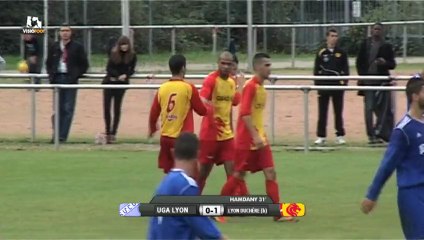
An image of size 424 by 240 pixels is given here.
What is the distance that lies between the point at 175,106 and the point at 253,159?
106cm

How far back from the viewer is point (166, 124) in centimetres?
1230

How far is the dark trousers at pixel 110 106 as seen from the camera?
18797 mm

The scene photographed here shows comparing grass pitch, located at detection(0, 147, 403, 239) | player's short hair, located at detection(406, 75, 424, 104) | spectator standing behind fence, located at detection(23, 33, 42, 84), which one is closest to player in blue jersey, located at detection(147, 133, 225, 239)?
player's short hair, located at detection(406, 75, 424, 104)

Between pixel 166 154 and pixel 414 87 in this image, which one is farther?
pixel 166 154

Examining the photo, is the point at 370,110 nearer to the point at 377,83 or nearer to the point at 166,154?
the point at 377,83

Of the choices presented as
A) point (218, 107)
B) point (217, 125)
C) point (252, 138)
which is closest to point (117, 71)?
point (218, 107)

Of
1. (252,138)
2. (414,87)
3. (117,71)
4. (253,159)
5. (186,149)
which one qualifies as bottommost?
(253,159)

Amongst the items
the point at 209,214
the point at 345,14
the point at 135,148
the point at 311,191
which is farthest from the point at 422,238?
the point at 345,14

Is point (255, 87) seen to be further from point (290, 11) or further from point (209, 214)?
point (290, 11)

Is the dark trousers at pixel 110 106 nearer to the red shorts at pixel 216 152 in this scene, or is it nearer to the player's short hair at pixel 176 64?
the red shorts at pixel 216 152

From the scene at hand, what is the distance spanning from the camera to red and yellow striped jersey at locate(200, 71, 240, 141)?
42.2 ft

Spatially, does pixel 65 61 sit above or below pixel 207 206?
above

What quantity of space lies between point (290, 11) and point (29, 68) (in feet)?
56.6

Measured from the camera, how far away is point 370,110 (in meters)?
18.1
